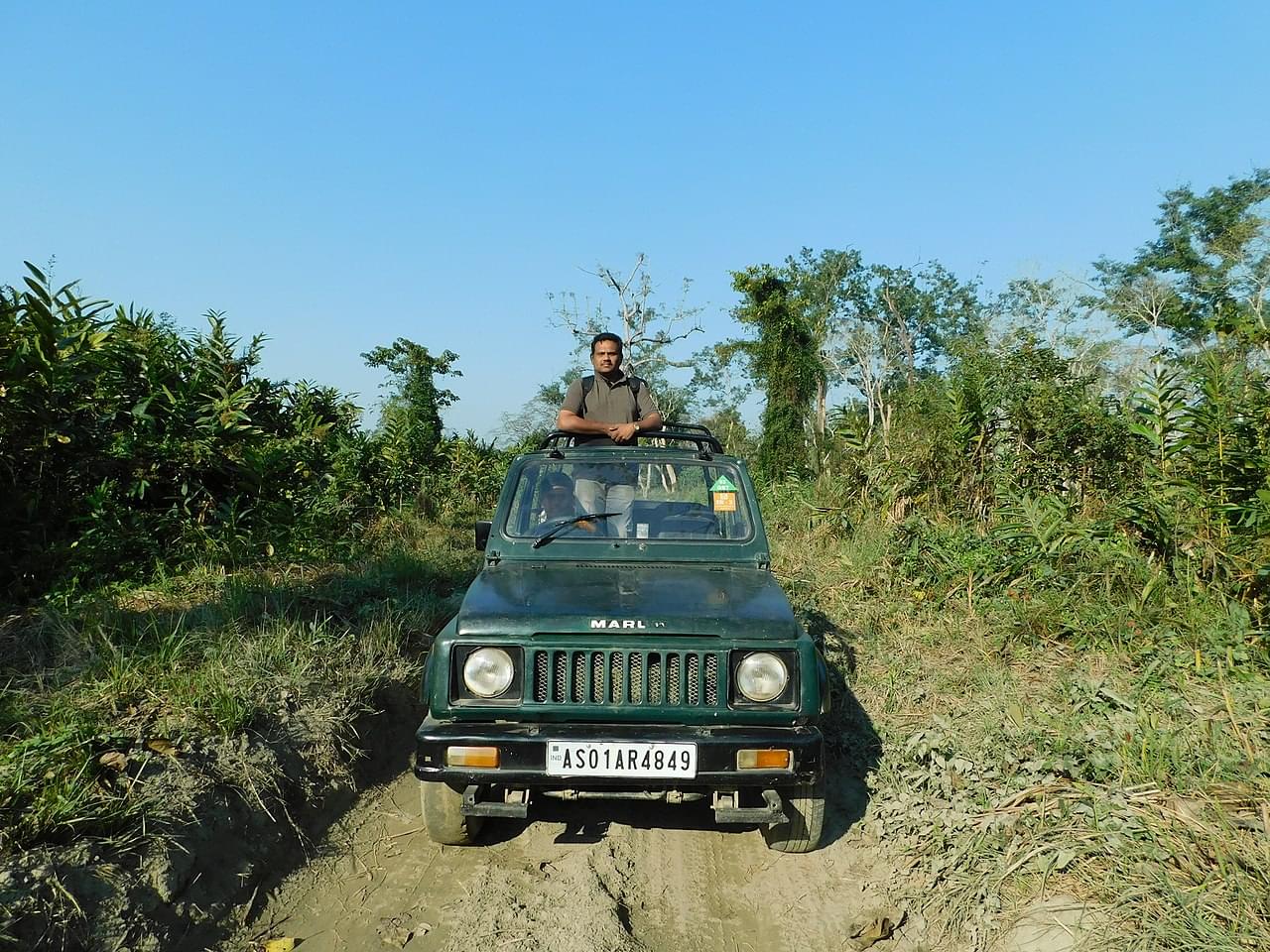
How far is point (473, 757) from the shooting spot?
2.95 m

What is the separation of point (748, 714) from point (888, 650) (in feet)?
9.05

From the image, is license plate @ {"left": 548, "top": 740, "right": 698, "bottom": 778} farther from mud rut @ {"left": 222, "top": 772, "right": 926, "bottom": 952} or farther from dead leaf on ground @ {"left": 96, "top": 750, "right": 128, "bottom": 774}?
dead leaf on ground @ {"left": 96, "top": 750, "right": 128, "bottom": 774}

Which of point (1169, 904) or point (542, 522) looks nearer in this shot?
point (1169, 904)

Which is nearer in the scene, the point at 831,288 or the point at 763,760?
the point at 763,760

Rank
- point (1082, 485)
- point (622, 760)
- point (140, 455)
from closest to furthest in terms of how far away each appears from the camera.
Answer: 1. point (622, 760)
2. point (140, 455)
3. point (1082, 485)

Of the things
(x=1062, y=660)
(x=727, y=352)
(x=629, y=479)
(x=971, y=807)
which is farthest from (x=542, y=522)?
(x=727, y=352)

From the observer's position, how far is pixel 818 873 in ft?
10.9

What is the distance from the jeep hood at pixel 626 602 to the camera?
3.08 metres

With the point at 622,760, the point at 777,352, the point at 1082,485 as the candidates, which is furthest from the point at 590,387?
the point at 777,352

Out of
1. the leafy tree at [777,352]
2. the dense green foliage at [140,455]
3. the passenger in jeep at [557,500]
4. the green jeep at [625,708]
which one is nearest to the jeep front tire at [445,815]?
the green jeep at [625,708]

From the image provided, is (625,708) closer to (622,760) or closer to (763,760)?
(622,760)

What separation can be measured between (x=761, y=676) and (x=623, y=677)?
0.49m

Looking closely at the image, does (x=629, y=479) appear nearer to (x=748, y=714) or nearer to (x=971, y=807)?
(x=748, y=714)

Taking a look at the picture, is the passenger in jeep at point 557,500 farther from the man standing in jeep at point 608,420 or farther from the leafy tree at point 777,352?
the leafy tree at point 777,352
